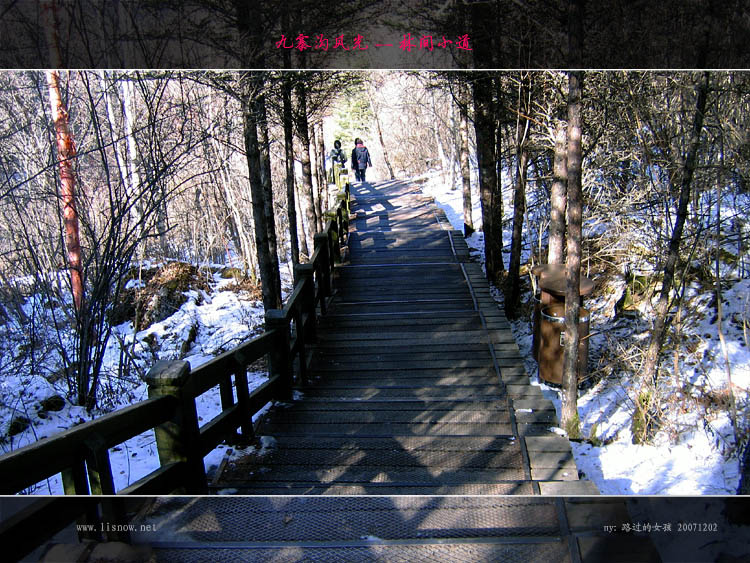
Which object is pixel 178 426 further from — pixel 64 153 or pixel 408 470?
pixel 64 153

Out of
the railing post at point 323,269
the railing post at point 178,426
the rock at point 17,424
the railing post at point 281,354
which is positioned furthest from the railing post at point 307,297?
the rock at point 17,424

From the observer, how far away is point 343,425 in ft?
11.0

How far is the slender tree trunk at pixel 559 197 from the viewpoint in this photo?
4.57m

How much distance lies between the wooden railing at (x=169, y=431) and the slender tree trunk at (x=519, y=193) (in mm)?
2642

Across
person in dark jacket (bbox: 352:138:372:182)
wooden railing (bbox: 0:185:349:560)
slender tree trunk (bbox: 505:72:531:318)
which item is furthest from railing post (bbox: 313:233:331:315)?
person in dark jacket (bbox: 352:138:372:182)

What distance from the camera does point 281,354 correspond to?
147 inches

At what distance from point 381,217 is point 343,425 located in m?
8.49

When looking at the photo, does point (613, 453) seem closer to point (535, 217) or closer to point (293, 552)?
point (293, 552)

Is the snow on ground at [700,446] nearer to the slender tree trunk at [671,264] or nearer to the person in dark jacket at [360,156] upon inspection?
the slender tree trunk at [671,264]

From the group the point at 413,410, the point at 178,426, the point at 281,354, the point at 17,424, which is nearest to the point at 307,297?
the point at 281,354

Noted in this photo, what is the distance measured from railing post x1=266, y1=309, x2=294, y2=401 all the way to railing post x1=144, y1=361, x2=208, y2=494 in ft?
4.16

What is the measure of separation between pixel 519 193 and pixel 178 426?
4584 mm

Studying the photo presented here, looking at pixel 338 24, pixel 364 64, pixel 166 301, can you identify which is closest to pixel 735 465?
pixel 364 64

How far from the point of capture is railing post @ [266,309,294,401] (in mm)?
3643
